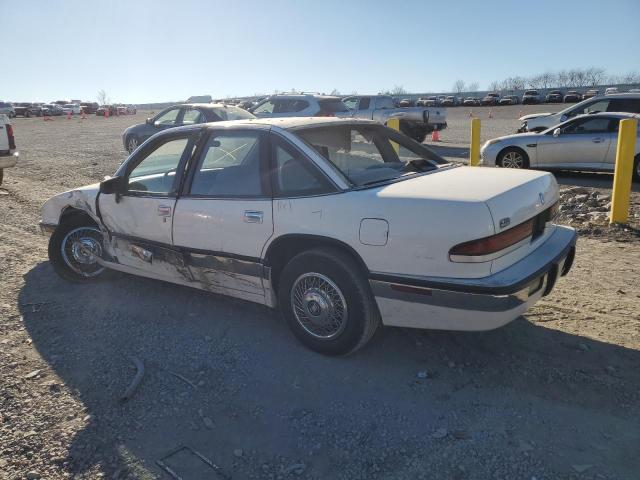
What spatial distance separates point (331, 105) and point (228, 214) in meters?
12.1

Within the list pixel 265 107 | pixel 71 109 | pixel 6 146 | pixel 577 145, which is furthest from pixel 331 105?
pixel 71 109

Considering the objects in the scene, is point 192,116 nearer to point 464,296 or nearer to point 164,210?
point 164,210

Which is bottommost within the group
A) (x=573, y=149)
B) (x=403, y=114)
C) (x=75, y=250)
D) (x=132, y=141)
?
(x=75, y=250)

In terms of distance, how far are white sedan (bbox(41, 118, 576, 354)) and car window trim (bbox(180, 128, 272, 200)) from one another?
A: 0.01 m

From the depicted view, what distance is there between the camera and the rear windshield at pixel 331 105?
15.0 m

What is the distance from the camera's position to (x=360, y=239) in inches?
124

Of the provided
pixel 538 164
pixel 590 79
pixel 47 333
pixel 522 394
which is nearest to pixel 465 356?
pixel 522 394

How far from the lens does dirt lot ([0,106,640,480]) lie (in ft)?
8.53

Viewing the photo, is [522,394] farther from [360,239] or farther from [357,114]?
[357,114]

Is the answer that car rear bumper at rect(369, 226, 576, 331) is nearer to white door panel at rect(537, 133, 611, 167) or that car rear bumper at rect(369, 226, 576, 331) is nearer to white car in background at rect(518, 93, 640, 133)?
white door panel at rect(537, 133, 611, 167)

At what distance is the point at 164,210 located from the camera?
419 centimetres

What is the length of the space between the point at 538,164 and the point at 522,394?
8.38m


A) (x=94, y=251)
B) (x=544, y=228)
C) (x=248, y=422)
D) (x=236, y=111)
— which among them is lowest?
(x=248, y=422)

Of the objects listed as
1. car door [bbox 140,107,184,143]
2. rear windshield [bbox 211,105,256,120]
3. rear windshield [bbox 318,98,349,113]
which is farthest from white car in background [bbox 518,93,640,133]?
car door [bbox 140,107,184,143]
